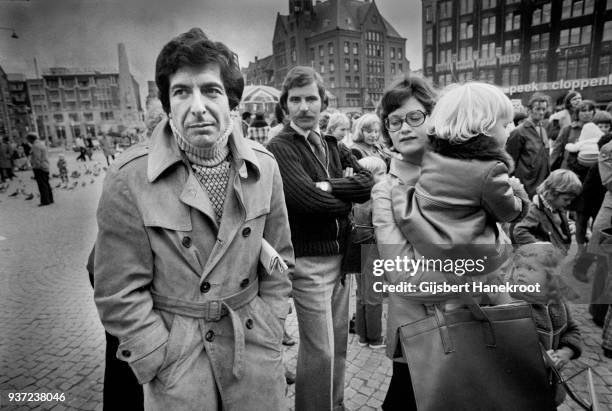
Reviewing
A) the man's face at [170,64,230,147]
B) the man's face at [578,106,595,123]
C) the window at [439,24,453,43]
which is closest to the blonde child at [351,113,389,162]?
the man's face at [170,64,230,147]

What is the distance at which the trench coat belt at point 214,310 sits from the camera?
146 cm

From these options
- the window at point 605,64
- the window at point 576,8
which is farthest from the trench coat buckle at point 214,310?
the window at point 605,64

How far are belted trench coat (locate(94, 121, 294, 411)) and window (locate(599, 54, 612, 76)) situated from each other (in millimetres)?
27819

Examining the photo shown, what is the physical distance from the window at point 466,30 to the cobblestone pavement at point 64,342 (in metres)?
15.0

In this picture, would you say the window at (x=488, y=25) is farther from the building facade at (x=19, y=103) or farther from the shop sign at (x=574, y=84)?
the building facade at (x=19, y=103)

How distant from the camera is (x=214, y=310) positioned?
1.48 m

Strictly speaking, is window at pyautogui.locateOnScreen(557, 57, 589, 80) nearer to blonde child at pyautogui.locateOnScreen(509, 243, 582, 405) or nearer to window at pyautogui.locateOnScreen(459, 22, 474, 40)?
window at pyautogui.locateOnScreen(459, 22, 474, 40)

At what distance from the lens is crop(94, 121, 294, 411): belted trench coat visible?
137cm

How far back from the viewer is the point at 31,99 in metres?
3.94

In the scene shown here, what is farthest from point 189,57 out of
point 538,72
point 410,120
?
point 538,72

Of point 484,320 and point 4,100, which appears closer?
point 484,320

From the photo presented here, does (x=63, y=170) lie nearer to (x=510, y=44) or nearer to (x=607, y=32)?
(x=510, y=44)

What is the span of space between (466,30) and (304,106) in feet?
54.4

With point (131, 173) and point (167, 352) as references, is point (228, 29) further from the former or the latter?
point (167, 352)
